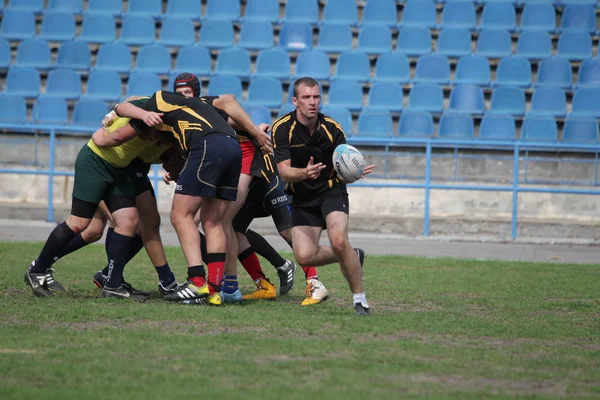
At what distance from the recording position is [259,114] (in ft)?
57.6

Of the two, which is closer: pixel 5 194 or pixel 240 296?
pixel 240 296

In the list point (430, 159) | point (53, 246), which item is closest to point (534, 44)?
point (430, 159)

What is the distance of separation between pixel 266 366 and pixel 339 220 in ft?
7.91

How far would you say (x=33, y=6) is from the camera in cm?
2081

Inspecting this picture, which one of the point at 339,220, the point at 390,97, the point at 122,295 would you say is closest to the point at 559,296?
the point at 339,220

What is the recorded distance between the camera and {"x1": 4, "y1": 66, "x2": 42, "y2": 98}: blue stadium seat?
1891 cm

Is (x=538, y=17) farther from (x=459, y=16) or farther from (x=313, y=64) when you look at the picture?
(x=313, y=64)

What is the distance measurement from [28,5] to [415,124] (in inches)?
384

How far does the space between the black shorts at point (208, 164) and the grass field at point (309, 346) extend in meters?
1.06

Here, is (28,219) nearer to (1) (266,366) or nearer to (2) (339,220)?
(2) (339,220)

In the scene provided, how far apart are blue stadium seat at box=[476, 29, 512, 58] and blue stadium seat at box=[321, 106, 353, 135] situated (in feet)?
12.1

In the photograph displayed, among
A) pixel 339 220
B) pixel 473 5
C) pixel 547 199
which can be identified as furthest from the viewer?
pixel 473 5

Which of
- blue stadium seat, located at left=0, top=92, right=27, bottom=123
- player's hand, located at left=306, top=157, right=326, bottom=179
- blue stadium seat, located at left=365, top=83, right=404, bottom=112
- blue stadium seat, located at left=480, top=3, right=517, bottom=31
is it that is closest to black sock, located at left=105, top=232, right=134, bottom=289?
player's hand, located at left=306, top=157, right=326, bottom=179

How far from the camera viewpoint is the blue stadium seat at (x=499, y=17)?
19938 mm
